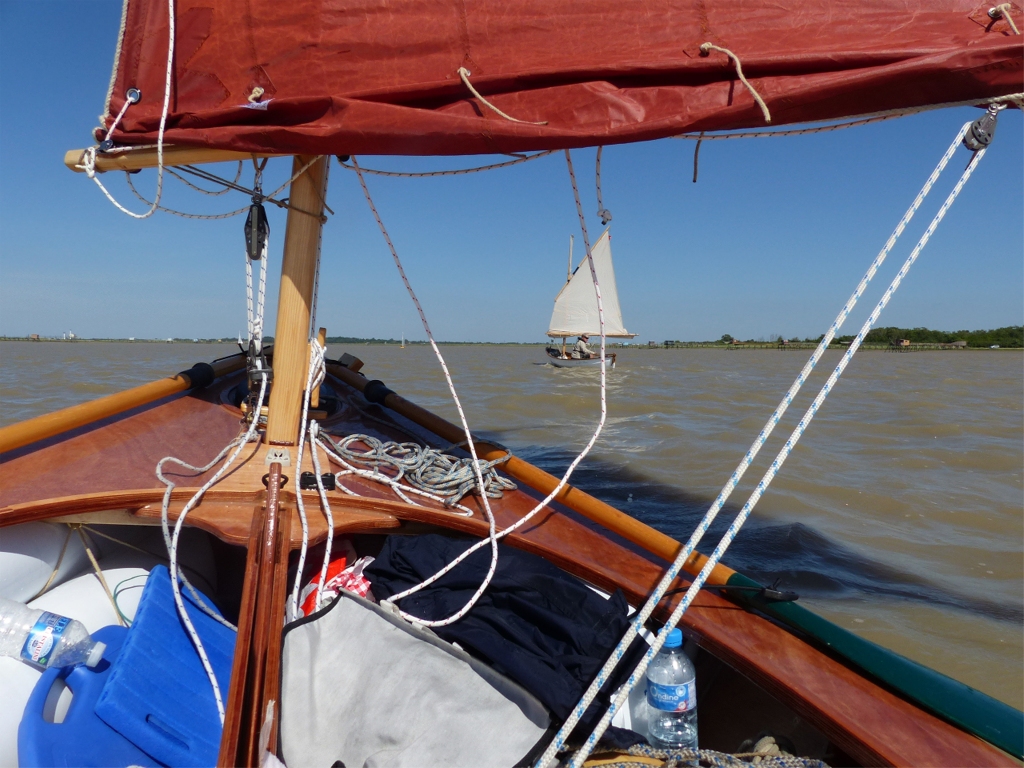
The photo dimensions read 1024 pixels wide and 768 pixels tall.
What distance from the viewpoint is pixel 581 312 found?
89.4 ft

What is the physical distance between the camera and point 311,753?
1366mm

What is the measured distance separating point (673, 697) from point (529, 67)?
1672 millimetres

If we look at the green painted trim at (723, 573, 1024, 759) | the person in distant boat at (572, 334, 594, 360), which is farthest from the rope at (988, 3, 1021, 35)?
the person in distant boat at (572, 334, 594, 360)

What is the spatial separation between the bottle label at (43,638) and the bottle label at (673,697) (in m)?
1.44

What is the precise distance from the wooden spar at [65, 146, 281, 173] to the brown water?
3131mm

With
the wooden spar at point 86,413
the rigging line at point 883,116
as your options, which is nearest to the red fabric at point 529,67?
the rigging line at point 883,116

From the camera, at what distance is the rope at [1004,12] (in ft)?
4.53

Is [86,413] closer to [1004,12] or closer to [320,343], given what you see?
[320,343]

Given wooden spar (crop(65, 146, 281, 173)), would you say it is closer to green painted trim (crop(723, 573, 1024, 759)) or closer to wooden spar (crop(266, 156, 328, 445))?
wooden spar (crop(266, 156, 328, 445))

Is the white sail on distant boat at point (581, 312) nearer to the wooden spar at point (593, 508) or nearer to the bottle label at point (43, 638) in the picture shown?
the wooden spar at point (593, 508)

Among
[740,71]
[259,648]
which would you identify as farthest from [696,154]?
[259,648]

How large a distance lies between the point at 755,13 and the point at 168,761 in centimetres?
221

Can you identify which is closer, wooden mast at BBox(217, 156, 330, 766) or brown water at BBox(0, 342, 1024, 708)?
wooden mast at BBox(217, 156, 330, 766)

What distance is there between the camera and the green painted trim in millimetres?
1312
